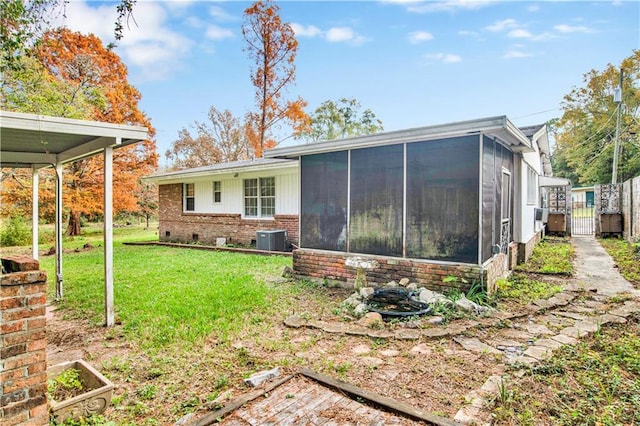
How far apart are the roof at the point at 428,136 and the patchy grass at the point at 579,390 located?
282 centimetres

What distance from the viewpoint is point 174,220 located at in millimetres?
15258

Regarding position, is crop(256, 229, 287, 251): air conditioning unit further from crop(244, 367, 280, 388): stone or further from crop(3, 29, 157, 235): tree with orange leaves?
crop(244, 367, 280, 388): stone

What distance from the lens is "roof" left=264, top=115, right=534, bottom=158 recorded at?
4.64 m

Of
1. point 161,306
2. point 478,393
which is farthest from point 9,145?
point 478,393

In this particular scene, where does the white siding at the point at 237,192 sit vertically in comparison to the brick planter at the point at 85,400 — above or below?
above


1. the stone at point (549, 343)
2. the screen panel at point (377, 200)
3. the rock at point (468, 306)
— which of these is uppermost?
the screen panel at point (377, 200)

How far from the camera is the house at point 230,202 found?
11.4 metres

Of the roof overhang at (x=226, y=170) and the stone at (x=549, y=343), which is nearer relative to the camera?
the stone at (x=549, y=343)

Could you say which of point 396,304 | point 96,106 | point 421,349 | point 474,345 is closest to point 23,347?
point 421,349

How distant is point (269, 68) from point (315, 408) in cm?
1855

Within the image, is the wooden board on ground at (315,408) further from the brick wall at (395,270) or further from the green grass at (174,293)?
the brick wall at (395,270)

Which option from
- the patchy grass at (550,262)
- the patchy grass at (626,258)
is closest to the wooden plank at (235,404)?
the patchy grass at (550,262)

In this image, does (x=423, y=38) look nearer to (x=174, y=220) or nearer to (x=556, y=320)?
(x=556, y=320)

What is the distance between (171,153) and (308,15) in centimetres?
2153
